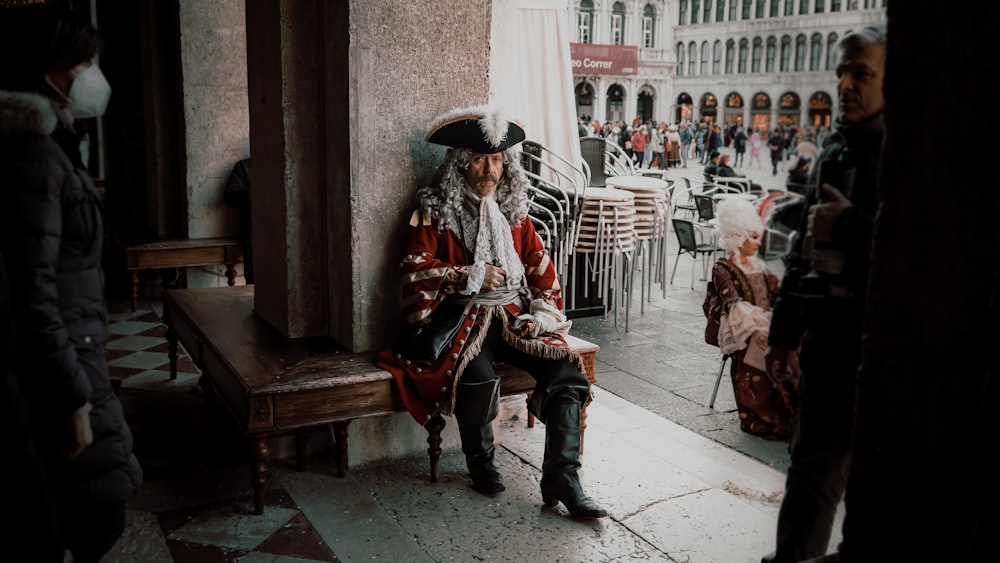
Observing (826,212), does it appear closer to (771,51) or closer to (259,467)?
(771,51)

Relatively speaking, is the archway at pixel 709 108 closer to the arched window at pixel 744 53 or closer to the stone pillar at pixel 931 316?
the arched window at pixel 744 53

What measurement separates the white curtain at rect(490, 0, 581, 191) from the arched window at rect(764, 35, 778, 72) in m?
4.78

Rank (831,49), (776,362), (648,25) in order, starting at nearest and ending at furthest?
1. (831,49)
2. (776,362)
3. (648,25)

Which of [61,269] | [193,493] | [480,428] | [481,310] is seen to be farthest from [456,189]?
[61,269]

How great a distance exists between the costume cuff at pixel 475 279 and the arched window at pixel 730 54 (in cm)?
199

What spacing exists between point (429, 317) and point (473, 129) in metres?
0.73

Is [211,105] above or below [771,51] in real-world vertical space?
above

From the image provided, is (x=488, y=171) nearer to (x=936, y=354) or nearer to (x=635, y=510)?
(x=635, y=510)

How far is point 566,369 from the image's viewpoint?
10.7ft

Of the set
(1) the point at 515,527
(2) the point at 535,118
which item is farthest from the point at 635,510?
(2) the point at 535,118

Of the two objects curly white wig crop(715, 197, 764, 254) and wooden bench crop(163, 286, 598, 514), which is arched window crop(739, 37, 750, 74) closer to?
curly white wig crop(715, 197, 764, 254)

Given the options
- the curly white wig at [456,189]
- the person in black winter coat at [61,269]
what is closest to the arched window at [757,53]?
the person in black winter coat at [61,269]

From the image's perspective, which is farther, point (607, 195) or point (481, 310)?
point (607, 195)

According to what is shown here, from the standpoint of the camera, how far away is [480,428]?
10.7 feet
